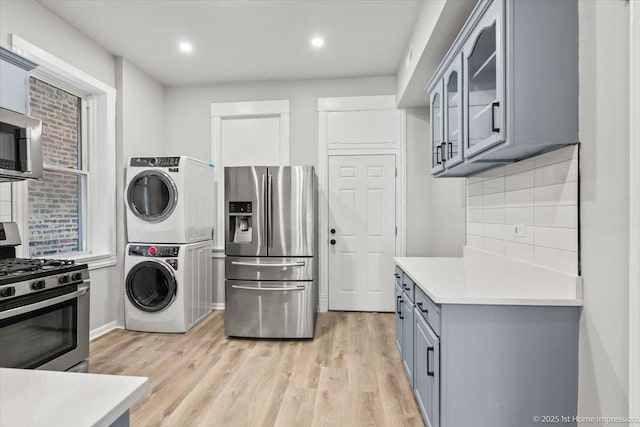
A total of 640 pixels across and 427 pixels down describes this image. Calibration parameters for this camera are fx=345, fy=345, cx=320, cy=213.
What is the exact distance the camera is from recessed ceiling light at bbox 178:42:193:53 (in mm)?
3379

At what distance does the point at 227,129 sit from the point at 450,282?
3418 millimetres

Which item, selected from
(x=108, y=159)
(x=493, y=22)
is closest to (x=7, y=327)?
(x=108, y=159)

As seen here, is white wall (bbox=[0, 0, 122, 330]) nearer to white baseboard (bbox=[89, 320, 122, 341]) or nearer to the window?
white baseboard (bbox=[89, 320, 122, 341])

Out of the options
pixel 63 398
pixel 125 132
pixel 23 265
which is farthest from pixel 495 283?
pixel 125 132

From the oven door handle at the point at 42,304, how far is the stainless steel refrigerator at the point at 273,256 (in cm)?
124

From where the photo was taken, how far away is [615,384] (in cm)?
122

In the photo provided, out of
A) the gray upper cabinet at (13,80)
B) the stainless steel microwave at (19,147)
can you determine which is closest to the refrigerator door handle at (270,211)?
the stainless steel microwave at (19,147)

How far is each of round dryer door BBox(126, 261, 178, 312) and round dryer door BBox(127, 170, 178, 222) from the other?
0.49 m

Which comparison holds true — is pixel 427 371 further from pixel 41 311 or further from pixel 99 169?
pixel 99 169

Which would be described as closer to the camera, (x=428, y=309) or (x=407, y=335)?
(x=428, y=309)

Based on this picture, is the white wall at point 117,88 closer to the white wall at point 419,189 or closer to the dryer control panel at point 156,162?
the dryer control panel at point 156,162

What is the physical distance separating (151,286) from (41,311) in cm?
153

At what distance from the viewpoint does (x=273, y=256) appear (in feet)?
10.8

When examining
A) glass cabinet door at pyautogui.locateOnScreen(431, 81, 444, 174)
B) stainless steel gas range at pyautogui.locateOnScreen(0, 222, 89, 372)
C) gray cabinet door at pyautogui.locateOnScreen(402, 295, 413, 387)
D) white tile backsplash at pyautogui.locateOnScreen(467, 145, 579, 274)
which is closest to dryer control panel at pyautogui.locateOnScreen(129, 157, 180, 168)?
stainless steel gas range at pyautogui.locateOnScreen(0, 222, 89, 372)
